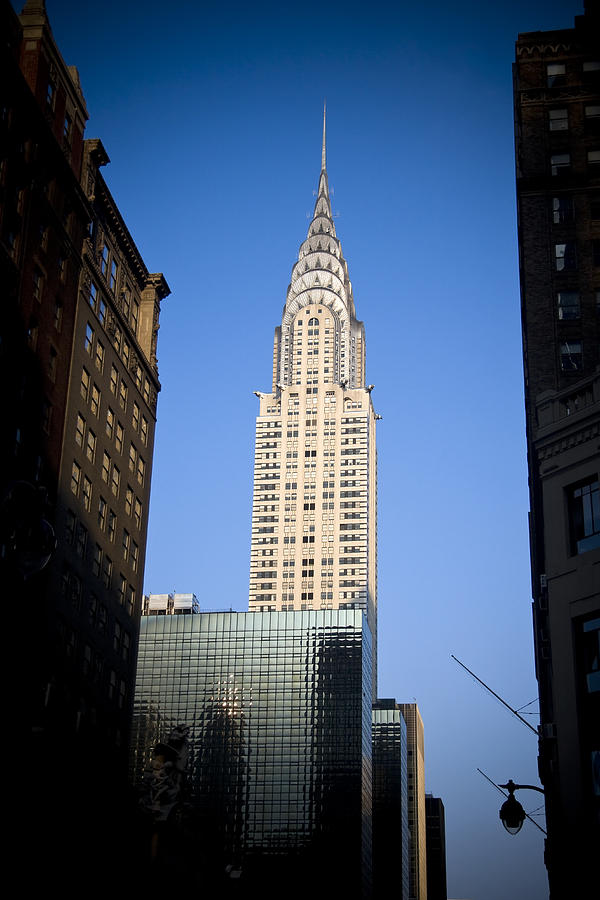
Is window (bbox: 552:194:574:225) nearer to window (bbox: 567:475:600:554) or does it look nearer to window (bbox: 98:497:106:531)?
window (bbox: 98:497:106:531)

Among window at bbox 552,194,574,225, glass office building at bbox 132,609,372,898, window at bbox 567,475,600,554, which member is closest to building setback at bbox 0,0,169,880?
window at bbox 552,194,574,225

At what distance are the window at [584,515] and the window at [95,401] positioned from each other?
44.1 metres

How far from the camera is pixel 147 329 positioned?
3654 inches

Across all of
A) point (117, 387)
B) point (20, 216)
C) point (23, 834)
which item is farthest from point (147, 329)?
point (23, 834)

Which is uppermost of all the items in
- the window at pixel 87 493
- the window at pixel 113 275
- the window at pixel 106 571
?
the window at pixel 113 275

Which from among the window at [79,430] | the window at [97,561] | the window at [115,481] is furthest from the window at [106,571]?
the window at [79,430]

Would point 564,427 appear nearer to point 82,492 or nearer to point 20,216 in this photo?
point 20,216

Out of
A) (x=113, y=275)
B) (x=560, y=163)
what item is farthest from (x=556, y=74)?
(x=113, y=275)

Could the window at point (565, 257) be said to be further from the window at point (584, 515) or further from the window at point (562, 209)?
the window at point (584, 515)

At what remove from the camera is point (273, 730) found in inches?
7126

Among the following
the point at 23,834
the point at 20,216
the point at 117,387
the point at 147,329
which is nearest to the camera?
the point at 23,834

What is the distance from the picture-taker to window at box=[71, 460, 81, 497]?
73.9 meters

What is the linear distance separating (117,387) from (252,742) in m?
107

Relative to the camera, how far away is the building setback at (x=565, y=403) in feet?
122
